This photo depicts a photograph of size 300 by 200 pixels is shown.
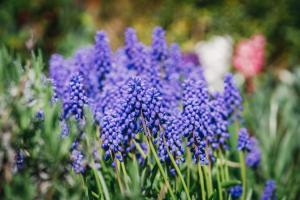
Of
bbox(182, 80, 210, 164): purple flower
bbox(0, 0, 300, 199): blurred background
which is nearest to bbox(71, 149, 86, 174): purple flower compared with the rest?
bbox(182, 80, 210, 164): purple flower

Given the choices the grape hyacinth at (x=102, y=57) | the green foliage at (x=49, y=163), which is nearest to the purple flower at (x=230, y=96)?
the green foliage at (x=49, y=163)

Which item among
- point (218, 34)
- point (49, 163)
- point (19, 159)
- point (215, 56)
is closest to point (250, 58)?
point (215, 56)

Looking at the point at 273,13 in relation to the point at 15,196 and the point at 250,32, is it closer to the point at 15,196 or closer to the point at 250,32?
the point at 250,32

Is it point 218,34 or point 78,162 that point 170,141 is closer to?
point 78,162

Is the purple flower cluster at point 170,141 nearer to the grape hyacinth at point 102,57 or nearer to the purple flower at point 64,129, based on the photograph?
the purple flower at point 64,129

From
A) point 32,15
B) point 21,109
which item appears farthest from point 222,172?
point 32,15

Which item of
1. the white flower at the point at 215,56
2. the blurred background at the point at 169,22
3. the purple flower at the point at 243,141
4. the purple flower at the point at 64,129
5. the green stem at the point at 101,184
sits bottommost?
the green stem at the point at 101,184

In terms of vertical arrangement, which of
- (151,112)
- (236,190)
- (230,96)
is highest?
(230,96)
